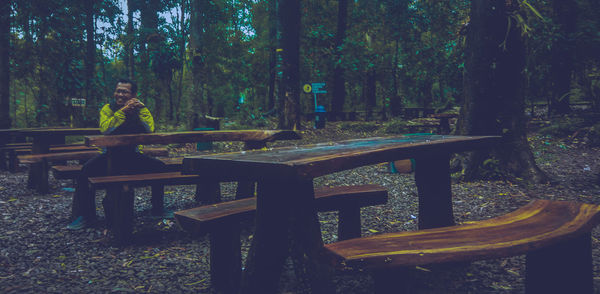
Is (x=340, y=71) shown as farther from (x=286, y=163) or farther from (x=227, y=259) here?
(x=286, y=163)

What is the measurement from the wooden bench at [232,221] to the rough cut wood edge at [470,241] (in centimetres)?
94

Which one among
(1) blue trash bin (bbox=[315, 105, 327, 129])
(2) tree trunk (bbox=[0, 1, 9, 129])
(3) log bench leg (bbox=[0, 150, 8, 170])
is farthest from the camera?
(1) blue trash bin (bbox=[315, 105, 327, 129])

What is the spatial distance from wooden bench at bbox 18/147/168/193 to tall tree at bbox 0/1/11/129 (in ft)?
15.0

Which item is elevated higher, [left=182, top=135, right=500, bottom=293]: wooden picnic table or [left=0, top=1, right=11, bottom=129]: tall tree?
[left=0, top=1, right=11, bottom=129]: tall tree

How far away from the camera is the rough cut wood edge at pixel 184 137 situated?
379 cm

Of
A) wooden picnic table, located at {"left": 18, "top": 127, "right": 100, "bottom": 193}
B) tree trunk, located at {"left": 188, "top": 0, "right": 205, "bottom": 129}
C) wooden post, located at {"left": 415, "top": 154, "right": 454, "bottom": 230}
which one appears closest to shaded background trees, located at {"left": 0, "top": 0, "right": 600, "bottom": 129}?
tree trunk, located at {"left": 188, "top": 0, "right": 205, "bottom": 129}

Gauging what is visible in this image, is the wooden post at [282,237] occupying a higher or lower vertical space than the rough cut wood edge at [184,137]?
lower

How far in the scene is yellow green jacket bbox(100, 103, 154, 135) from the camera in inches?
170

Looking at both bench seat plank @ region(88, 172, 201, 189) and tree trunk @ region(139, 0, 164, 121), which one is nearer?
bench seat plank @ region(88, 172, 201, 189)

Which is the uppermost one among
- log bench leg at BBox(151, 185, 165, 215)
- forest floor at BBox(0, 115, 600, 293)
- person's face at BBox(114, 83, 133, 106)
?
person's face at BBox(114, 83, 133, 106)

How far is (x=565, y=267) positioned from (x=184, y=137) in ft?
11.1

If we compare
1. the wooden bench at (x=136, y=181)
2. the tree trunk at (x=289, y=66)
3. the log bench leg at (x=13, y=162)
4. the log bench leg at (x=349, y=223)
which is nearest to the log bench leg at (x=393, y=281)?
the log bench leg at (x=349, y=223)

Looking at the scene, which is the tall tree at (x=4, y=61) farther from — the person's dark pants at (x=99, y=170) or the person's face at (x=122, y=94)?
the person's face at (x=122, y=94)

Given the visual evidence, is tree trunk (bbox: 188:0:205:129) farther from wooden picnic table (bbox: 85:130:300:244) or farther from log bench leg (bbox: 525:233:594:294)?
log bench leg (bbox: 525:233:594:294)
